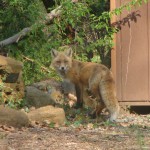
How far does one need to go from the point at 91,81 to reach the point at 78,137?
2684mm

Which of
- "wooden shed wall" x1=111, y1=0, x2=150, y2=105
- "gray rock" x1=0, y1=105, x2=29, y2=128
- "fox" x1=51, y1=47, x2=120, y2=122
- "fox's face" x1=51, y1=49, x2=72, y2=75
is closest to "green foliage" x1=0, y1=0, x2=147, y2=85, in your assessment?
"wooden shed wall" x1=111, y1=0, x2=150, y2=105

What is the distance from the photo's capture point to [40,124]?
725 cm

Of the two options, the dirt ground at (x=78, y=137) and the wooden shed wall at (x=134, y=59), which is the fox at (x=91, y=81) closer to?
the dirt ground at (x=78, y=137)

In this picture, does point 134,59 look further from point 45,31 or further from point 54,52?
point 45,31

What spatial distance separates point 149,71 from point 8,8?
12.5ft

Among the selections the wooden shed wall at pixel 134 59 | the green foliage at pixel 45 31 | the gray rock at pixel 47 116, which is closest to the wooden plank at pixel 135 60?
the wooden shed wall at pixel 134 59

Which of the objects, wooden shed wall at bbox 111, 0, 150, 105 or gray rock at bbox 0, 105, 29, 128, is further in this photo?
wooden shed wall at bbox 111, 0, 150, 105

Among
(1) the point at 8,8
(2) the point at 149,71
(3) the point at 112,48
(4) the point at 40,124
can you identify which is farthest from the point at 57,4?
(4) the point at 40,124

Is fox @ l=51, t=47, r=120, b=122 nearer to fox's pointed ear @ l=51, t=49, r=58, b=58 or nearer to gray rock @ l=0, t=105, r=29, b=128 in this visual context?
fox's pointed ear @ l=51, t=49, r=58, b=58

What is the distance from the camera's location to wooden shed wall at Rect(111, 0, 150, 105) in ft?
31.7

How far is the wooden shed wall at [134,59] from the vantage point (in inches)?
380

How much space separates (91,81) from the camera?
875cm

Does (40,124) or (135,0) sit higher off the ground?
(135,0)

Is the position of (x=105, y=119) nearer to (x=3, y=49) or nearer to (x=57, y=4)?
(x=3, y=49)
